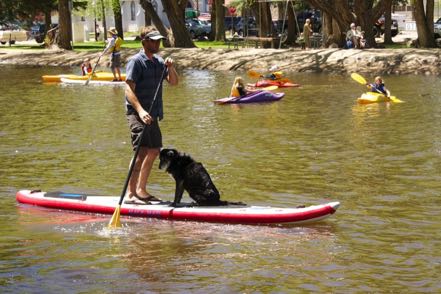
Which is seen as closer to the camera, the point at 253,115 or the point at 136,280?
the point at 136,280

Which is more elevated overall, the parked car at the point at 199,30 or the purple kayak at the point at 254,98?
the parked car at the point at 199,30

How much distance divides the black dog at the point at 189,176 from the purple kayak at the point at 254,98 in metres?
13.0

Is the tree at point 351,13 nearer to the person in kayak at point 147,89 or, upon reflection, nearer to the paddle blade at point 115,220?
the person in kayak at point 147,89

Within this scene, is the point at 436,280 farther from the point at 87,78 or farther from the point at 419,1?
the point at 419,1

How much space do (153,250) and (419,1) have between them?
103 feet

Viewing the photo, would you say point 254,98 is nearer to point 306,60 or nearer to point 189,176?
point 306,60

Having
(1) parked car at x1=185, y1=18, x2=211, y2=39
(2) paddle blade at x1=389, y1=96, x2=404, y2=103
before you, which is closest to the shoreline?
(2) paddle blade at x1=389, y1=96, x2=404, y2=103

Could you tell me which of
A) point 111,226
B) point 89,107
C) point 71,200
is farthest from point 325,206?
point 89,107

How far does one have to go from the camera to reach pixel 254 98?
23859 millimetres

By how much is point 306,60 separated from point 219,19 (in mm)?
20301

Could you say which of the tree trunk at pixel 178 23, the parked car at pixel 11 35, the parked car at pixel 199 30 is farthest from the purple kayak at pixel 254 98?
the parked car at pixel 11 35

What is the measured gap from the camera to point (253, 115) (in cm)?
2111

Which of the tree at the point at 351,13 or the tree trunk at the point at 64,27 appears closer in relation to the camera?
the tree at the point at 351,13

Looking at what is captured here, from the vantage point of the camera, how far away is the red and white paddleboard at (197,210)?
9.84m
